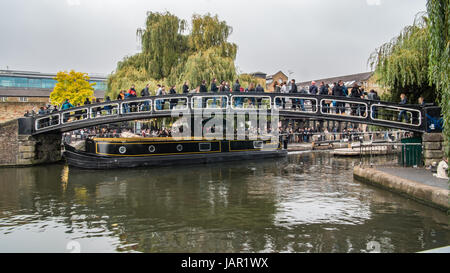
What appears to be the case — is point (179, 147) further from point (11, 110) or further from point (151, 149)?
point (11, 110)

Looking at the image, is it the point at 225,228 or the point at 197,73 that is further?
the point at 197,73

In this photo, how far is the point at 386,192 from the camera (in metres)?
10.4

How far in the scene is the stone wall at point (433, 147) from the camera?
11766 mm

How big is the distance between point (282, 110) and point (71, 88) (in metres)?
27.8

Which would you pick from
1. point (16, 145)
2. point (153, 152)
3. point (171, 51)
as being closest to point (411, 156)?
point (153, 152)

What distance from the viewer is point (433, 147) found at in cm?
1190

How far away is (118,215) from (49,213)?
1657mm

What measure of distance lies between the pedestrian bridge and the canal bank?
5.84ft

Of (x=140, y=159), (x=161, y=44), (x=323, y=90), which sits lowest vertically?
(x=140, y=159)

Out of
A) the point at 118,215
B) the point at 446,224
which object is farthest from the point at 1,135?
the point at 446,224

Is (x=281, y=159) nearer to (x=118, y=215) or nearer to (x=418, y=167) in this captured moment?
(x=418, y=167)

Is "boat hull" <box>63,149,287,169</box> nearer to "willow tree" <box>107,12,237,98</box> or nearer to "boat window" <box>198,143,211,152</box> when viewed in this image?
"boat window" <box>198,143,211,152</box>

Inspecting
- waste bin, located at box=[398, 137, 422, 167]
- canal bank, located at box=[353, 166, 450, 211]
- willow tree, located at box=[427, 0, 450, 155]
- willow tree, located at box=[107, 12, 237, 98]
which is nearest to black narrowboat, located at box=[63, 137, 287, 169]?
willow tree, located at box=[107, 12, 237, 98]

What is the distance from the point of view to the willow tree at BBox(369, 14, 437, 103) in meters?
12.7
